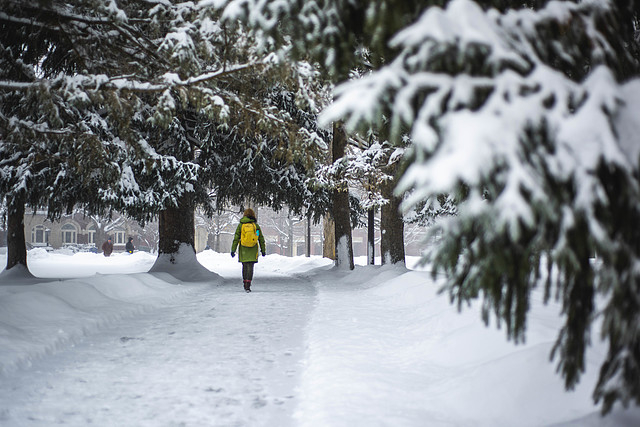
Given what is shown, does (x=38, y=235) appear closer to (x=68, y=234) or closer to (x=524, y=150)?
(x=68, y=234)

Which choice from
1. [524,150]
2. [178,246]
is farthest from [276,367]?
[178,246]

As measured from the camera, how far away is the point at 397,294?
8695mm

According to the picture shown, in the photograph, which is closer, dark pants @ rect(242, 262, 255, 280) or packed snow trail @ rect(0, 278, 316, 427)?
packed snow trail @ rect(0, 278, 316, 427)

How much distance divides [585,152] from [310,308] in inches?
274

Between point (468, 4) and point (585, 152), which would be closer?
point (585, 152)

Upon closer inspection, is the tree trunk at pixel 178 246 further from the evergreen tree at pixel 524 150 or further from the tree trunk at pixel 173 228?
the evergreen tree at pixel 524 150

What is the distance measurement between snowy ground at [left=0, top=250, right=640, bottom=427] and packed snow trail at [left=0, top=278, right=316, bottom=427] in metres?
0.02

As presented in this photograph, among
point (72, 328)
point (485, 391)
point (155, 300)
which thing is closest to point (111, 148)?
point (155, 300)

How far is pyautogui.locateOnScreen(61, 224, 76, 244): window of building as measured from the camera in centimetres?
6103

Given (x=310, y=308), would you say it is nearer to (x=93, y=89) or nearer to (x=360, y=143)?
(x=93, y=89)

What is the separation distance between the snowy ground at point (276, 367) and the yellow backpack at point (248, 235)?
336 cm

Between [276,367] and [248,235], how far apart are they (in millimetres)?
6901

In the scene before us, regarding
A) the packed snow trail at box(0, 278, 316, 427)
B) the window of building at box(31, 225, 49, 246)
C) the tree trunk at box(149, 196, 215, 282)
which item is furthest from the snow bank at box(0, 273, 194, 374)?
the window of building at box(31, 225, 49, 246)

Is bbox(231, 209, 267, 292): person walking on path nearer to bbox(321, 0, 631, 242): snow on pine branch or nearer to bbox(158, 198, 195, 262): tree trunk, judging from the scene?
bbox(158, 198, 195, 262): tree trunk
